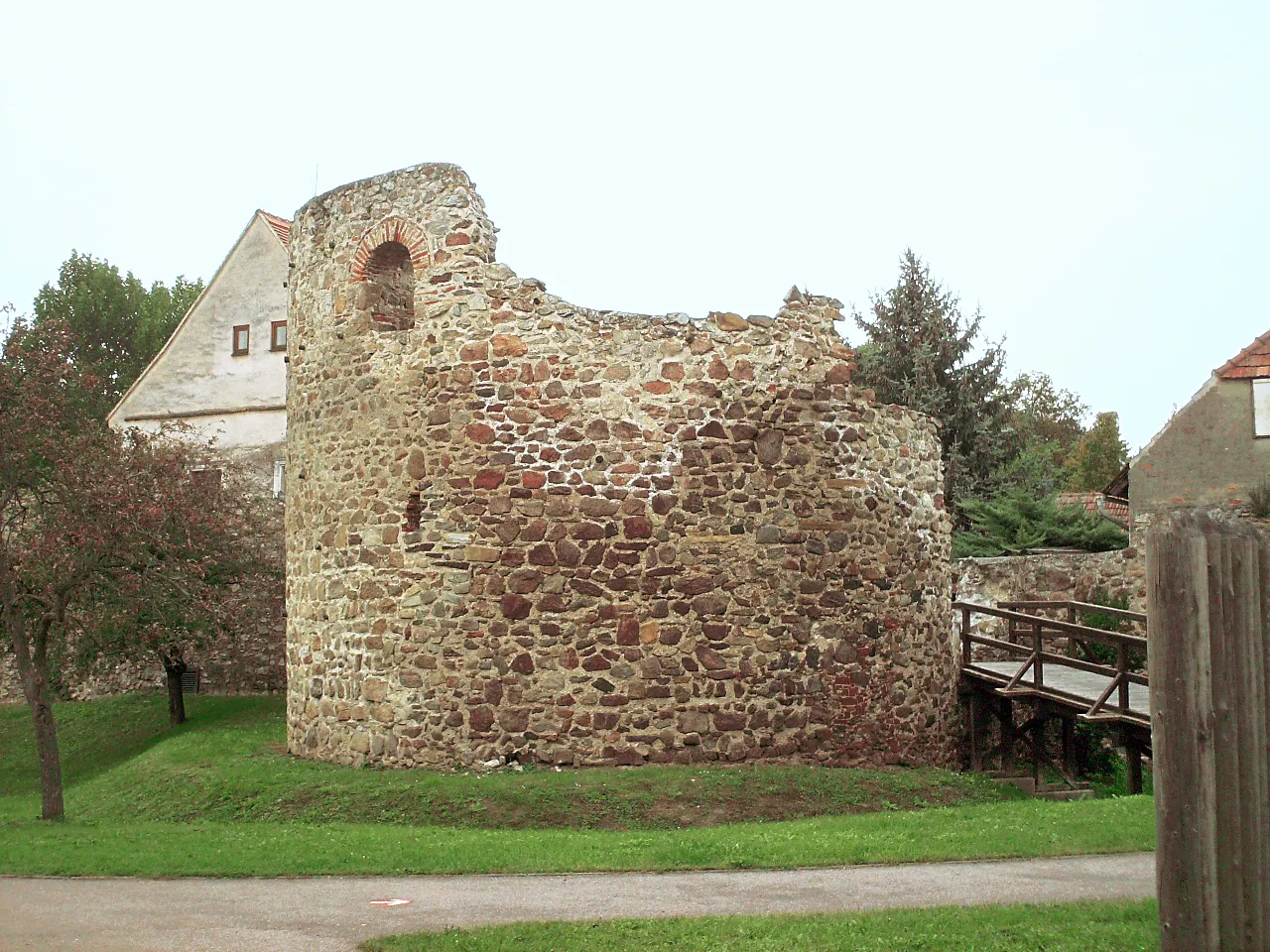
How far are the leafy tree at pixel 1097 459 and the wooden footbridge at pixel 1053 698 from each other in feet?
102

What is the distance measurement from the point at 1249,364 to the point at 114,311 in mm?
36984

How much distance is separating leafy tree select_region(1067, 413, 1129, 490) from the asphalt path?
40.6 m

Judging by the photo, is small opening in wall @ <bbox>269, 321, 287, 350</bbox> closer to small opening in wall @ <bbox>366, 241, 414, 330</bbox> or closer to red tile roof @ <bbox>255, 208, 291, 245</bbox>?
red tile roof @ <bbox>255, 208, 291, 245</bbox>

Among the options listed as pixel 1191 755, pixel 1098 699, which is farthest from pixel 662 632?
pixel 1191 755

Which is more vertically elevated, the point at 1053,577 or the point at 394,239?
the point at 394,239

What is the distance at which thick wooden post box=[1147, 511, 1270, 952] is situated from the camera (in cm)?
498

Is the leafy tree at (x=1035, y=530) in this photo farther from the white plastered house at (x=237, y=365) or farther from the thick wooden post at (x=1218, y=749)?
the thick wooden post at (x=1218, y=749)

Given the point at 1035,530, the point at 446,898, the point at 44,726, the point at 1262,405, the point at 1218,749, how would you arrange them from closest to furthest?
the point at 1218,749 < the point at 446,898 < the point at 44,726 < the point at 1262,405 < the point at 1035,530

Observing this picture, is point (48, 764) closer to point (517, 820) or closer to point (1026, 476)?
point (517, 820)

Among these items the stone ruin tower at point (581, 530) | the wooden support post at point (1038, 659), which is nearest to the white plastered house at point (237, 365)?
the stone ruin tower at point (581, 530)

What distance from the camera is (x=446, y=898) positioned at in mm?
7977

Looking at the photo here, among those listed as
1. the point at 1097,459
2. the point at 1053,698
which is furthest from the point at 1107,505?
the point at 1053,698

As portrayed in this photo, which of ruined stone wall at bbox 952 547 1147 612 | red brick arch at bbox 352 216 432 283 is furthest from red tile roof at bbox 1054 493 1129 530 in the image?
red brick arch at bbox 352 216 432 283

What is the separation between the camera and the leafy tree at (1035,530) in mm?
24094
